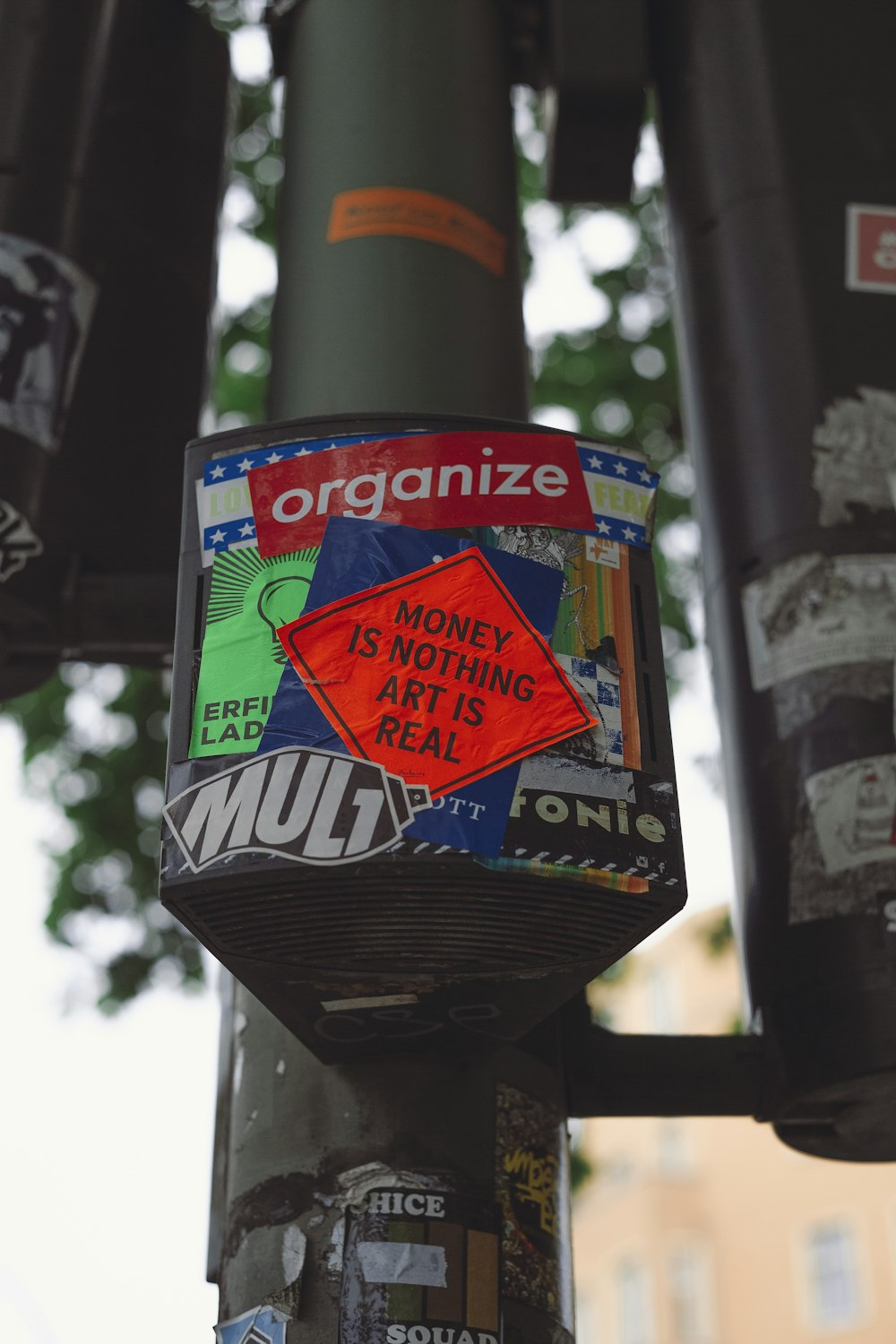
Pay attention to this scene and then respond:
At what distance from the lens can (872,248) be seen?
3939 mm

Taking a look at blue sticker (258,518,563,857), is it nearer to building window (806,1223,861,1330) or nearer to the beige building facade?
the beige building facade

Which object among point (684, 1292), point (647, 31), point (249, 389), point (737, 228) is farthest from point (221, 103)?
point (684, 1292)

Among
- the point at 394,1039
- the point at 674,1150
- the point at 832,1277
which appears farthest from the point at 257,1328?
the point at 674,1150

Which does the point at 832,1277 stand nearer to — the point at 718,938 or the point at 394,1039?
the point at 718,938

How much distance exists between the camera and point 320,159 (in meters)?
3.78

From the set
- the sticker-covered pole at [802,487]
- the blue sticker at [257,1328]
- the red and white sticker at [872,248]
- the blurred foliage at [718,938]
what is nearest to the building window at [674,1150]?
the blurred foliage at [718,938]

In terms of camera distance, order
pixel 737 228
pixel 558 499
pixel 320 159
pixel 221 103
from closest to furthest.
Result: pixel 558 499 → pixel 320 159 → pixel 737 228 → pixel 221 103

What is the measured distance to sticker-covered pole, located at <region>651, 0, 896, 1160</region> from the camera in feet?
10.4

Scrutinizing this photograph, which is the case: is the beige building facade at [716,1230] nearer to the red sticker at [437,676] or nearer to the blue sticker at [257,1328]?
the blue sticker at [257,1328]

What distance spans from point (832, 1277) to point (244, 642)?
2561 centimetres

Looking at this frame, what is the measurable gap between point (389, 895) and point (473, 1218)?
807mm

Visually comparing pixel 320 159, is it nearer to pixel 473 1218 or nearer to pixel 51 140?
pixel 51 140

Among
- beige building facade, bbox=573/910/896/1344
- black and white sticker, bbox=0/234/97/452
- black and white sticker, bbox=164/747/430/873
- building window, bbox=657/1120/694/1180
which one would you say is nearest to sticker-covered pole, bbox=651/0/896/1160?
black and white sticker, bbox=164/747/430/873

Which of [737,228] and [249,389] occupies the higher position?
[249,389]
